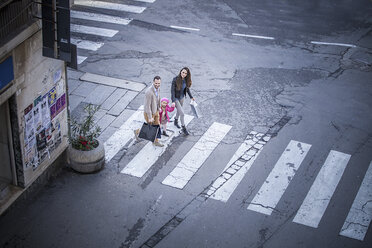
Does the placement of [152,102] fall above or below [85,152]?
above

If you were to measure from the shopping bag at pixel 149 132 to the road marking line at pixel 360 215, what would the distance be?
471 centimetres

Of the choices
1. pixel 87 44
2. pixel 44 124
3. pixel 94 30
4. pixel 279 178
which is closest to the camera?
pixel 44 124

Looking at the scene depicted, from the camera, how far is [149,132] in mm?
12539

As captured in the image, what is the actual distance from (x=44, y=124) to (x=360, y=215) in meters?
6.91

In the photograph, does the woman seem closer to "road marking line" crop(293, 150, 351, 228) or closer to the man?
the man

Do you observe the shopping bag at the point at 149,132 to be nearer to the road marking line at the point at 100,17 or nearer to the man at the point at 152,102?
the man at the point at 152,102

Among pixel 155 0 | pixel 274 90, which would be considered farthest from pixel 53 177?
pixel 155 0

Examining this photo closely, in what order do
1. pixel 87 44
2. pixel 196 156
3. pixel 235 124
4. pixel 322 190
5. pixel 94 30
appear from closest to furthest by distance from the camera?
pixel 322 190, pixel 196 156, pixel 235 124, pixel 87 44, pixel 94 30

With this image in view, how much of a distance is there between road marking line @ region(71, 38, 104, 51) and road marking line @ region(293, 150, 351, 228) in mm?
8751

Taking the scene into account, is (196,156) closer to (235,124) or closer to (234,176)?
(234,176)

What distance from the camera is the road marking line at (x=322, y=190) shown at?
36.0 feet

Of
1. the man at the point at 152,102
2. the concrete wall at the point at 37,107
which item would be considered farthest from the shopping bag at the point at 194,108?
the concrete wall at the point at 37,107

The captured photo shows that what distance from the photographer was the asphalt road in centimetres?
1050

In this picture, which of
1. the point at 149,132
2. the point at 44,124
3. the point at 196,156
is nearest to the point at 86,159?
the point at 44,124
